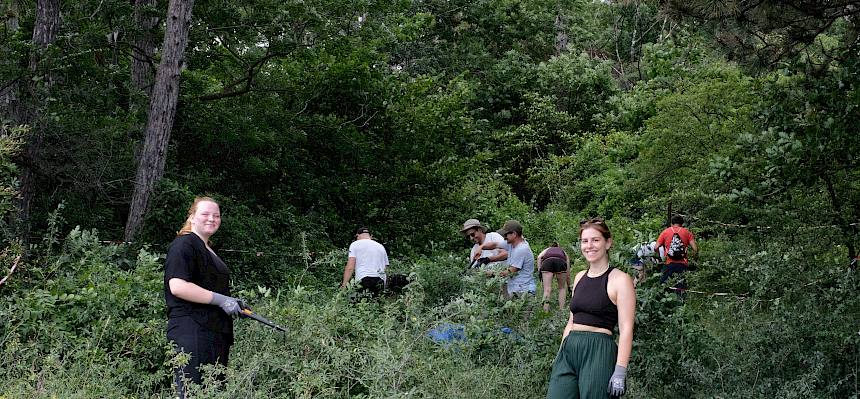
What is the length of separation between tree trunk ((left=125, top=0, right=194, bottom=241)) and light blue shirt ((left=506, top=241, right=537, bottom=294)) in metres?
4.84

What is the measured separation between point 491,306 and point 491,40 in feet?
75.7

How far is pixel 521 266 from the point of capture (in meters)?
11.0

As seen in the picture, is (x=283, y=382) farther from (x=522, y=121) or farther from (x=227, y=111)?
(x=522, y=121)

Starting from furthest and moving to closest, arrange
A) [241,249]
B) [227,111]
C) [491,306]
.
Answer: [227,111] → [241,249] → [491,306]

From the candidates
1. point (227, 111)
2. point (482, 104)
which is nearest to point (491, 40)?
point (482, 104)

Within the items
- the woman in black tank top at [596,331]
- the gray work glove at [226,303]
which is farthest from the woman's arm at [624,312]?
the gray work glove at [226,303]

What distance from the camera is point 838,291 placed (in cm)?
781

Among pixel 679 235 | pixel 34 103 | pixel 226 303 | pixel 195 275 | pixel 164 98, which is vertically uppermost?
pixel 164 98

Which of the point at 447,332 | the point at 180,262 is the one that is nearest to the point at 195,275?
the point at 180,262

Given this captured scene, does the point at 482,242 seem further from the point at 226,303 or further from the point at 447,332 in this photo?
the point at 226,303

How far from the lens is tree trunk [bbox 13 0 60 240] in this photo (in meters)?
11.2

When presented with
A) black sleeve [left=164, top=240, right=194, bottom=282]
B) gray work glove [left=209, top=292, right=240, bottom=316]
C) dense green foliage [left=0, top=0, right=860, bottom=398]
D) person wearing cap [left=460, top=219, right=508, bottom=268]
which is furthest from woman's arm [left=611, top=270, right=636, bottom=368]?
person wearing cap [left=460, top=219, right=508, bottom=268]

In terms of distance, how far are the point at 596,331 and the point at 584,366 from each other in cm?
21

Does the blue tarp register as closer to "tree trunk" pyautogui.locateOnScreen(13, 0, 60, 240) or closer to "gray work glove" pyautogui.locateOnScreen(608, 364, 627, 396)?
"gray work glove" pyautogui.locateOnScreen(608, 364, 627, 396)
